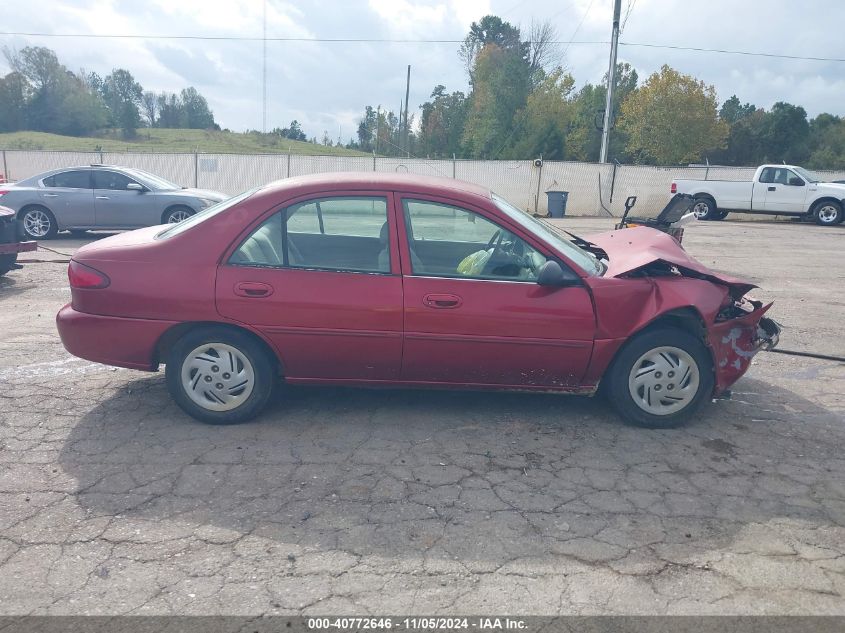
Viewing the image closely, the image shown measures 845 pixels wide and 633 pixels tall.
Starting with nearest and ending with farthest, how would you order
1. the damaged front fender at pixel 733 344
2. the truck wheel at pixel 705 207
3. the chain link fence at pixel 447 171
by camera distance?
the damaged front fender at pixel 733 344, the truck wheel at pixel 705 207, the chain link fence at pixel 447 171

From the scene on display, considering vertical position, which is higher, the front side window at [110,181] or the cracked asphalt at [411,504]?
the front side window at [110,181]

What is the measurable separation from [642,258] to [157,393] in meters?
3.59

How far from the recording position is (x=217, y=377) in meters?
4.52

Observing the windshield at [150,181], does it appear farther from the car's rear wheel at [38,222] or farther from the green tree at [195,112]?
the green tree at [195,112]

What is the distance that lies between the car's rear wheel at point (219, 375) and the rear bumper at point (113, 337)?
0.15 meters

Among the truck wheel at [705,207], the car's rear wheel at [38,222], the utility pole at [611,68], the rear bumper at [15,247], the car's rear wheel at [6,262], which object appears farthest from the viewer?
the utility pole at [611,68]

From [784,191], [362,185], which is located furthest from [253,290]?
[784,191]

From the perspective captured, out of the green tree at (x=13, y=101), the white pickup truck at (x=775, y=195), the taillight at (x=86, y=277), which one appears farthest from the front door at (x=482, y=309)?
the green tree at (x=13, y=101)

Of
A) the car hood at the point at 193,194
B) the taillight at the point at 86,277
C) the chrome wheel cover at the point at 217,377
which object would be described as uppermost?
the car hood at the point at 193,194

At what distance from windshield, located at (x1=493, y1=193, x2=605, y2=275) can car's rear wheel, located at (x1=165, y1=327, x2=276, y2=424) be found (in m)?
1.88

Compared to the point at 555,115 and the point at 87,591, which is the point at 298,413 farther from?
the point at 555,115

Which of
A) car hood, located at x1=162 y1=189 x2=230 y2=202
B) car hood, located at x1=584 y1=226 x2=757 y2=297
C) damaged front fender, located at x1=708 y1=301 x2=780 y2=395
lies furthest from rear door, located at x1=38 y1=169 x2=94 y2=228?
damaged front fender, located at x1=708 y1=301 x2=780 y2=395

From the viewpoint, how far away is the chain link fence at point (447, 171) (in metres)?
24.9

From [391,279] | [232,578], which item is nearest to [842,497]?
[391,279]
